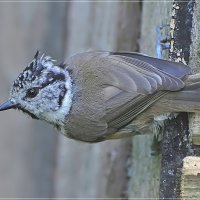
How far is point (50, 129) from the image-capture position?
4.14m

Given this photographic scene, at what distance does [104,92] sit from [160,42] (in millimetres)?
321

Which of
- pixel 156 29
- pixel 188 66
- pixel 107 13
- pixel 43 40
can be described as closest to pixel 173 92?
pixel 188 66

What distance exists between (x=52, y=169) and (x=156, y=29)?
128 centimetres

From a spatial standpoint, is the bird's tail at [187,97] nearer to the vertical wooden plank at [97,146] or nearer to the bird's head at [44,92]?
the bird's head at [44,92]

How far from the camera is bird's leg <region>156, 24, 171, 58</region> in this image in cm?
295

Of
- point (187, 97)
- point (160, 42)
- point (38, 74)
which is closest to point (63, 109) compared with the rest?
point (38, 74)

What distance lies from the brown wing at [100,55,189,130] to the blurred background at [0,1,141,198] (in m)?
0.67

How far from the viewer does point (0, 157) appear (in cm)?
396

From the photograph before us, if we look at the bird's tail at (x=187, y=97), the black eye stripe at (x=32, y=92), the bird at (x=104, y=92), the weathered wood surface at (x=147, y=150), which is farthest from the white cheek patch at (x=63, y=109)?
the bird's tail at (x=187, y=97)

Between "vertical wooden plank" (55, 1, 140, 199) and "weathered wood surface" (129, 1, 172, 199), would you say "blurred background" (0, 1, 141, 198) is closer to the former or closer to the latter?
"vertical wooden plank" (55, 1, 140, 199)

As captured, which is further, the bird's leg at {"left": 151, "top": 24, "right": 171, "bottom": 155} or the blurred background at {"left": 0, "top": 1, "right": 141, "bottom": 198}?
the blurred background at {"left": 0, "top": 1, "right": 141, "bottom": 198}

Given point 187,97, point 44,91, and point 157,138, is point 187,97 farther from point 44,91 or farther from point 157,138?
point 44,91

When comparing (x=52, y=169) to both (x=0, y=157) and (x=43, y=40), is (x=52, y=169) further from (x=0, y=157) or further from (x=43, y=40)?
(x=43, y=40)

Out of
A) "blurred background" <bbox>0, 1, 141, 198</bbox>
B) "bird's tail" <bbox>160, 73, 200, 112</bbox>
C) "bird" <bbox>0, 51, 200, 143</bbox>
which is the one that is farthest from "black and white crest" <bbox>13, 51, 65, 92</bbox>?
"bird's tail" <bbox>160, 73, 200, 112</bbox>
